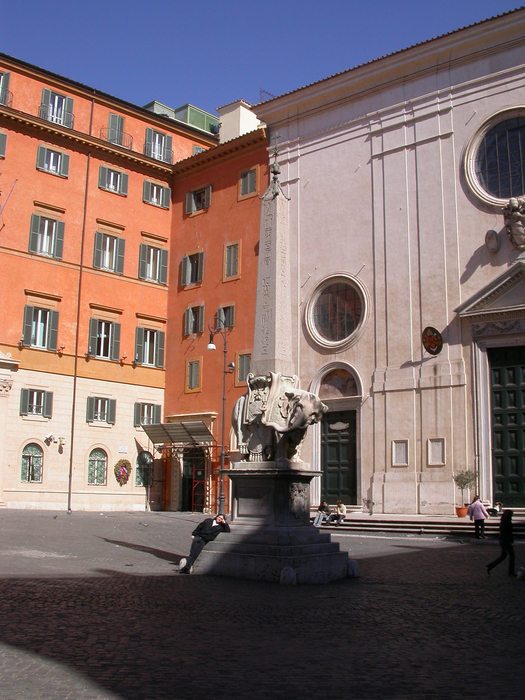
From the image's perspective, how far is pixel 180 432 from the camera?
33281mm

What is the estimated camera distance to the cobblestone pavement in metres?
5.46

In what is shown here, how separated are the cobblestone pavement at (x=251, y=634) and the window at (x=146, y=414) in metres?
20.3

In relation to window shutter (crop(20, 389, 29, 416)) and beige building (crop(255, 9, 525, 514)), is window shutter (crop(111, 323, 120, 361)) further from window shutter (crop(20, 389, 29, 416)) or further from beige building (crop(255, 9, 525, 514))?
beige building (crop(255, 9, 525, 514))

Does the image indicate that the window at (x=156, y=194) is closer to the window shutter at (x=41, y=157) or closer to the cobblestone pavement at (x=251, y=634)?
the window shutter at (x=41, y=157)

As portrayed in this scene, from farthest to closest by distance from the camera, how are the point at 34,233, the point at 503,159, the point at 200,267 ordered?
the point at 200,267 → the point at 34,233 → the point at 503,159

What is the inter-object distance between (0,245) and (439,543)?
20.8 metres

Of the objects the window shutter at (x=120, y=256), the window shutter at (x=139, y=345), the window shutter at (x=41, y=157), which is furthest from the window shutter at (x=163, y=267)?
the window shutter at (x=41, y=157)

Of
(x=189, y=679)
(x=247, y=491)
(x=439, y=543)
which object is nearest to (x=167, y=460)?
(x=439, y=543)

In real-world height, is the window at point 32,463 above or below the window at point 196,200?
below

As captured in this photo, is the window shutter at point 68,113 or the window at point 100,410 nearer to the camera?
the window at point 100,410

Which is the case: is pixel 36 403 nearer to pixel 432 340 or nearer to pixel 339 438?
pixel 339 438

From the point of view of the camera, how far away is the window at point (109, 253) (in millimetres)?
33781

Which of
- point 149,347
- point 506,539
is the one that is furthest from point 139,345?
point 506,539

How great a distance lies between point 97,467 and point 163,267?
998 cm
